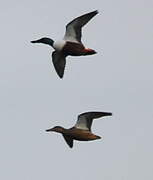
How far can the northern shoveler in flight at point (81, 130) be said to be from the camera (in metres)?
14.9

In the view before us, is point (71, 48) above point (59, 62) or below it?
above

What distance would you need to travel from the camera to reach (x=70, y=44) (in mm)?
15297

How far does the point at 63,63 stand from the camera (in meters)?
16.2

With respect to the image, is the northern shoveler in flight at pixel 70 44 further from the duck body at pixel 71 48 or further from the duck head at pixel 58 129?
the duck head at pixel 58 129

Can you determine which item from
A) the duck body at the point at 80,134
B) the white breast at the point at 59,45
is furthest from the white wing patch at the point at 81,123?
the white breast at the point at 59,45

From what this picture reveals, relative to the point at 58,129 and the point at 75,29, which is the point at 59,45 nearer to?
the point at 75,29

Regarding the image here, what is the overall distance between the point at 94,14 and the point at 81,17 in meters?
0.58

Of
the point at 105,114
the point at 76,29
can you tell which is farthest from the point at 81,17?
the point at 105,114

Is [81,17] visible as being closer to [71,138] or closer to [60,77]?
[60,77]

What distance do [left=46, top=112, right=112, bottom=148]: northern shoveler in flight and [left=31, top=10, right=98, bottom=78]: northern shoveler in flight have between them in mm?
1205

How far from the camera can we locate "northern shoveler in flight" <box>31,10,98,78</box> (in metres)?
14.9

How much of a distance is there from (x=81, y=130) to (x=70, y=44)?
208 centimetres

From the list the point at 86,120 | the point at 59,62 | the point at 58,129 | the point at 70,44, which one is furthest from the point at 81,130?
the point at 70,44

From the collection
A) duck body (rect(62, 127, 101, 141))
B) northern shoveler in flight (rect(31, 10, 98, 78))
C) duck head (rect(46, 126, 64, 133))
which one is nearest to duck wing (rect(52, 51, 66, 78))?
northern shoveler in flight (rect(31, 10, 98, 78))
